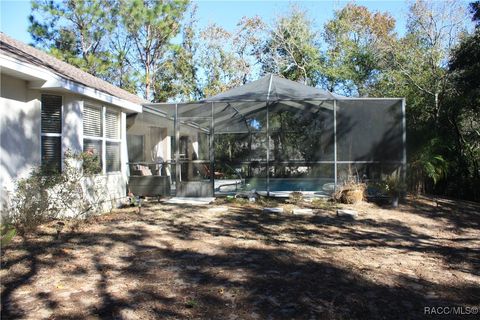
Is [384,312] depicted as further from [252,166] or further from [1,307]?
[252,166]

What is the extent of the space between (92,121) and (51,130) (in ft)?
4.43

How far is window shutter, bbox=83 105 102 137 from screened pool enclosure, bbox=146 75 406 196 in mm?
2229

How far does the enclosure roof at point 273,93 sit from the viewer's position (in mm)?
11209

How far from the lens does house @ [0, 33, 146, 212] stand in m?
6.98

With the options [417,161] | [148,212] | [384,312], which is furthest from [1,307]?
[417,161]

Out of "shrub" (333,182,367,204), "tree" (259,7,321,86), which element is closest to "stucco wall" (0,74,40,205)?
"shrub" (333,182,367,204)

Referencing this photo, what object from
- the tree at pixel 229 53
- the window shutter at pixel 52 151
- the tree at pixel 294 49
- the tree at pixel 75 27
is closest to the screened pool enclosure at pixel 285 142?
the window shutter at pixel 52 151

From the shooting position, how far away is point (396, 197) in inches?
406

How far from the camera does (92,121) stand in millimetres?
9438

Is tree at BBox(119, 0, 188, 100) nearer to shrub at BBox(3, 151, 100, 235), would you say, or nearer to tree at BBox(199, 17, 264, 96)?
tree at BBox(199, 17, 264, 96)

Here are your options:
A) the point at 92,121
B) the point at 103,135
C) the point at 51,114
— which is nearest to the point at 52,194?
the point at 51,114

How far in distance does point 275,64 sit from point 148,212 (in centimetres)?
2108

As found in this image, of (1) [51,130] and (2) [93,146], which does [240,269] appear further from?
(2) [93,146]

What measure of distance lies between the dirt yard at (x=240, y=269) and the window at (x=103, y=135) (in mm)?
1928
